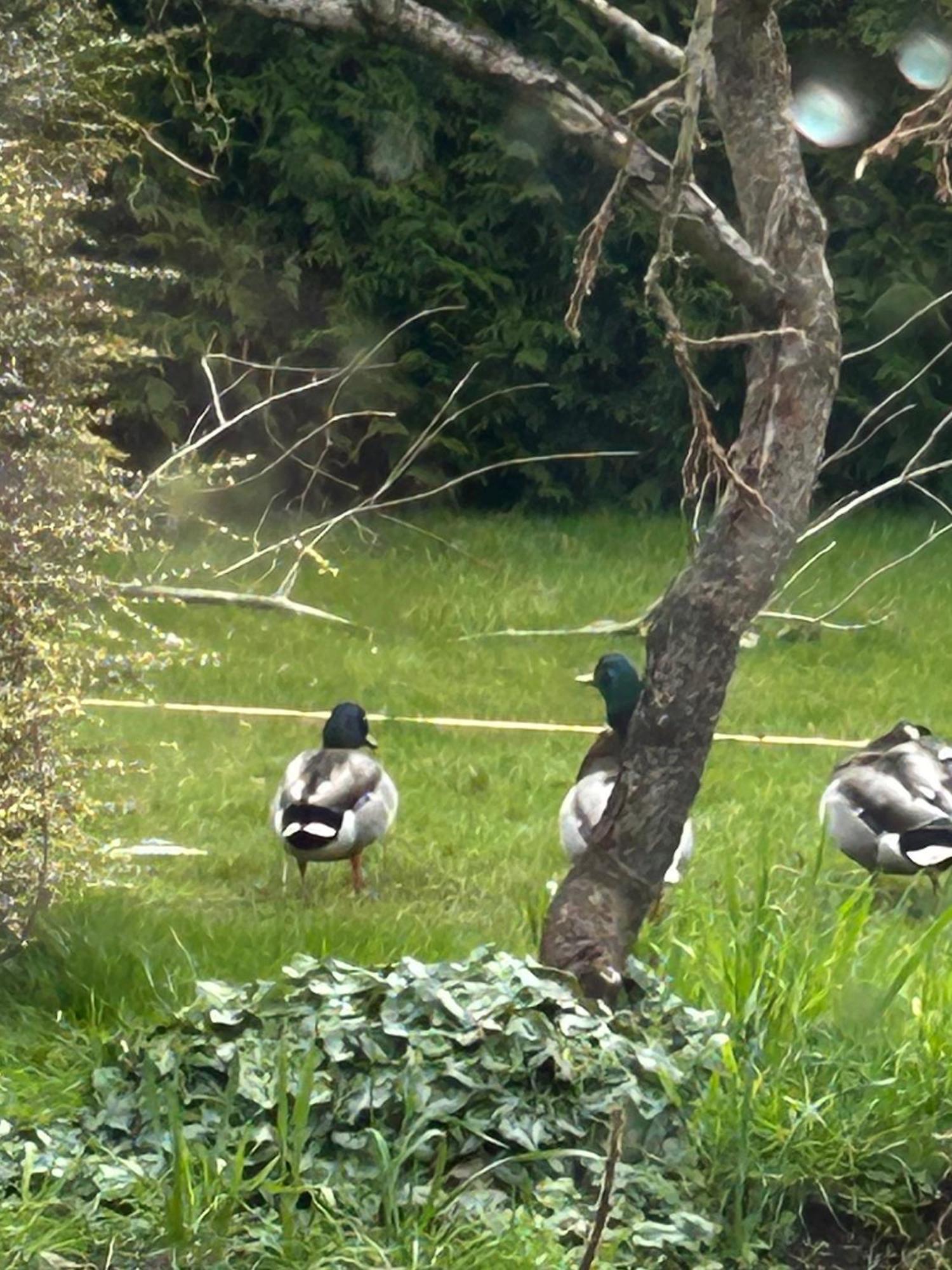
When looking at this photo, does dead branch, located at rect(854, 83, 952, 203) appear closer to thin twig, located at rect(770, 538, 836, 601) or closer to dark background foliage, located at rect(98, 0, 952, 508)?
thin twig, located at rect(770, 538, 836, 601)

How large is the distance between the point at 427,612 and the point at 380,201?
3625mm

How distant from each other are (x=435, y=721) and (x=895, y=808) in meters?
2.97

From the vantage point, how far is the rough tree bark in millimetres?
4070

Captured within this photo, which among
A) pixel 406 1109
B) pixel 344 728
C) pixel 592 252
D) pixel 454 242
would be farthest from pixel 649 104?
pixel 454 242

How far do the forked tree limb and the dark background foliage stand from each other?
846cm

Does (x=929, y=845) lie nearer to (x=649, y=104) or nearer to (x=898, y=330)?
(x=898, y=330)

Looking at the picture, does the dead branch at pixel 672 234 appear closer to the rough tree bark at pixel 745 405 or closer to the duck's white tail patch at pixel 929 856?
the rough tree bark at pixel 745 405

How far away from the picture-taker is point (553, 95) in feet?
13.3

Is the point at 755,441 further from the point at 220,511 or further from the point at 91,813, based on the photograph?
the point at 220,511

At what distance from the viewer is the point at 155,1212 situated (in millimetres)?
3271

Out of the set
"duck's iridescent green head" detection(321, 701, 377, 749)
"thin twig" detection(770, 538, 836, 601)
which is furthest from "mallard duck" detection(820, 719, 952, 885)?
"duck's iridescent green head" detection(321, 701, 377, 749)

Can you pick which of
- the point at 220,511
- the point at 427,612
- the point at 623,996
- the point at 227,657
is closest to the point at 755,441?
the point at 623,996

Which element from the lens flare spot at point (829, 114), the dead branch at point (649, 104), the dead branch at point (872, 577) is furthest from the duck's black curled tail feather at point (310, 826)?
the lens flare spot at point (829, 114)

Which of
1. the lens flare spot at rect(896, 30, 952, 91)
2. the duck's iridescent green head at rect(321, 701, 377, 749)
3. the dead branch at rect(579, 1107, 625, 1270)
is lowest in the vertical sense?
the duck's iridescent green head at rect(321, 701, 377, 749)
